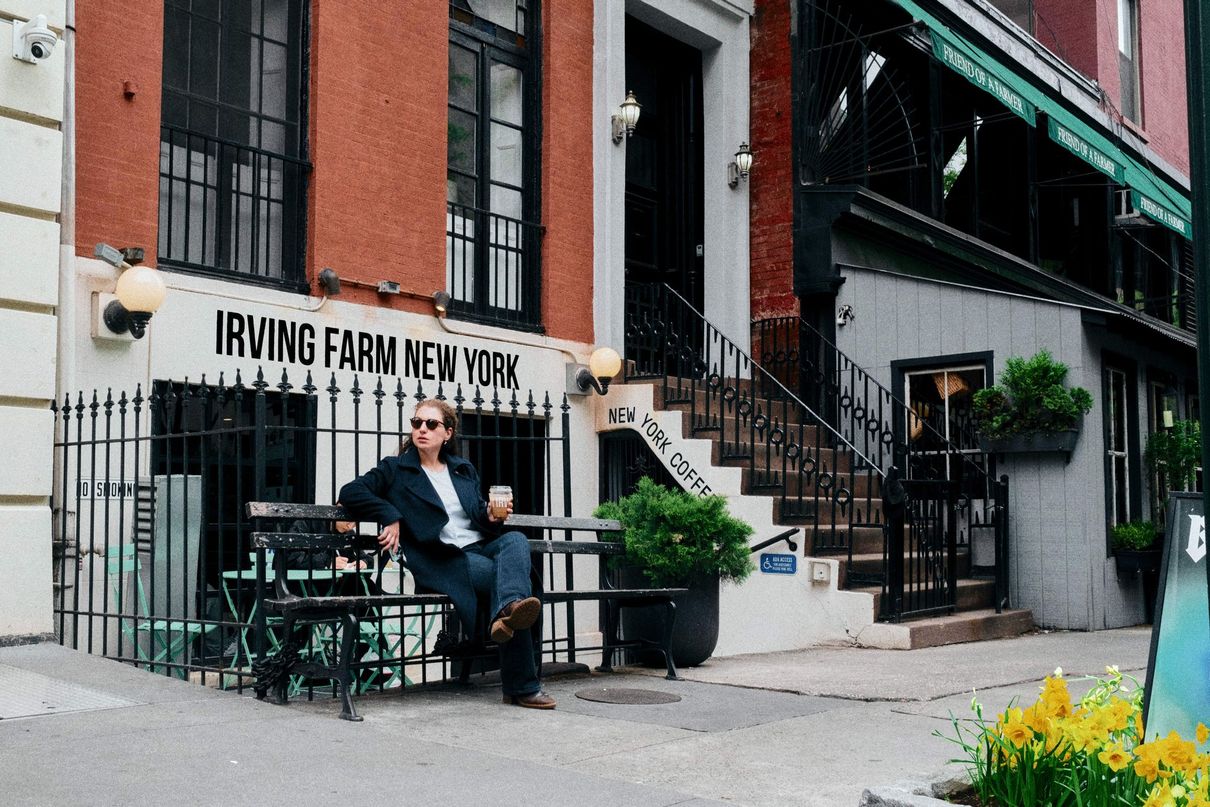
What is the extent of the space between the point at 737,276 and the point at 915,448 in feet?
9.47

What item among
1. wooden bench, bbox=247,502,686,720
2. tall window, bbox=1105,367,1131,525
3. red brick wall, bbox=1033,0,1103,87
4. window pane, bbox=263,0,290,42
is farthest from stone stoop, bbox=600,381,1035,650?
red brick wall, bbox=1033,0,1103,87

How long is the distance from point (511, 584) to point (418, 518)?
25.7 inches

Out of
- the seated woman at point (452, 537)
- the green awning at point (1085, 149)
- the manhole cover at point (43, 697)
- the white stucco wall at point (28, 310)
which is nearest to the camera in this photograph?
the manhole cover at point (43, 697)

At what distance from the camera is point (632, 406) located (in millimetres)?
12320

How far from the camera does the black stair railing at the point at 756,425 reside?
11.3m

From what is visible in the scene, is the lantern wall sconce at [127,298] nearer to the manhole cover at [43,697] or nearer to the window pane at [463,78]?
the manhole cover at [43,697]

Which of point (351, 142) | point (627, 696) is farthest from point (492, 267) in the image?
point (627, 696)

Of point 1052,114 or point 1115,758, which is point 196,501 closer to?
point 1115,758

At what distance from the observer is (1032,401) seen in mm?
11828

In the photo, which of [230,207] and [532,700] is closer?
[532,700]

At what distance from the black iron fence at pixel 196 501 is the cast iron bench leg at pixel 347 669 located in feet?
0.79

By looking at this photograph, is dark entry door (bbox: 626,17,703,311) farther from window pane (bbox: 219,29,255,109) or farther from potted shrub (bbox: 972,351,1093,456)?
window pane (bbox: 219,29,255,109)

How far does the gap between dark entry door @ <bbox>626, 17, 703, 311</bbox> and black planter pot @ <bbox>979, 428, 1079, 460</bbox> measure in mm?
4005

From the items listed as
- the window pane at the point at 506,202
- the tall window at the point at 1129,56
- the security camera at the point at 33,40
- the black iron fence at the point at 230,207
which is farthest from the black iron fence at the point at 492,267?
the tall window at the point at 1129,56
